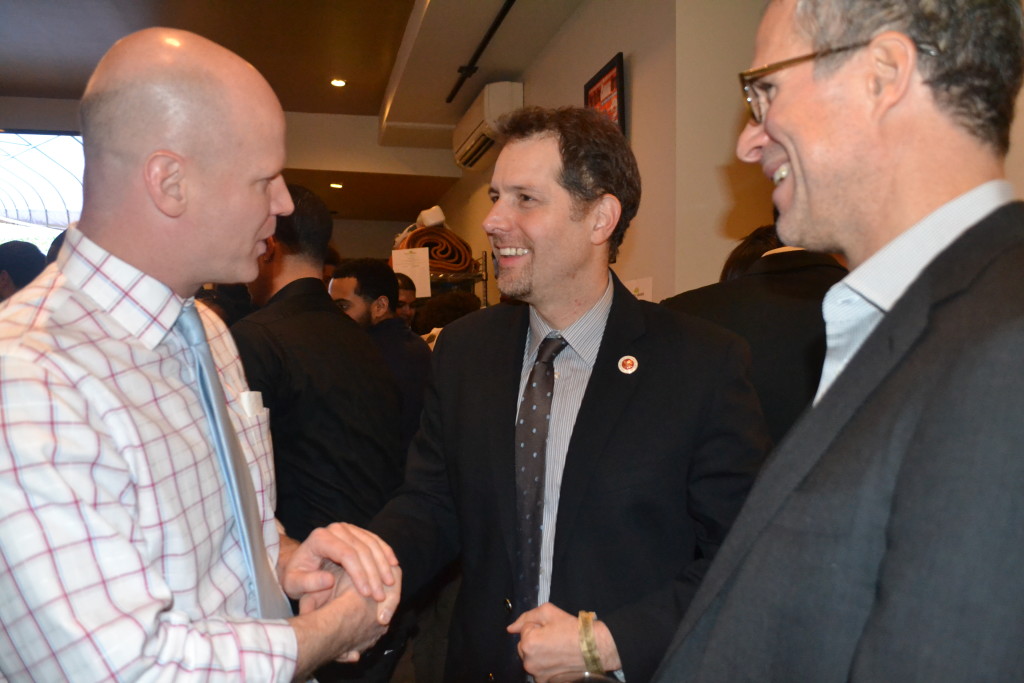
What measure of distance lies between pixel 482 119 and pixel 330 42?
4.25 feet

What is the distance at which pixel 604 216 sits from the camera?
6.27 ft

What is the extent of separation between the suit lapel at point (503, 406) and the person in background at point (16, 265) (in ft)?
8.42

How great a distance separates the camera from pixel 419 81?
5961mm

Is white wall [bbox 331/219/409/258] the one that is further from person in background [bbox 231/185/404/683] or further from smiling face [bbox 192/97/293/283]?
smiling face [bbox 192/97/293/283]

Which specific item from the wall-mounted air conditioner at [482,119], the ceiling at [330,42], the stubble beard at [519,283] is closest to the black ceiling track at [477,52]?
the ceiling at [330,42]

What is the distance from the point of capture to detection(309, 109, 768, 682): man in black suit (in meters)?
1.51

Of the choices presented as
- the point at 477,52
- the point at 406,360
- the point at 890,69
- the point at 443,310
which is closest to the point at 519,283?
the point at 890,69

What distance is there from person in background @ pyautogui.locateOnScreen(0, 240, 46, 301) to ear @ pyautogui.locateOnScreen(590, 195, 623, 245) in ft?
8.87

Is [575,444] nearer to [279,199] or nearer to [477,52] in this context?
[279,199]

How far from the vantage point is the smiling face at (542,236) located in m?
1.81

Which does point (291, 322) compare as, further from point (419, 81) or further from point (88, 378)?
point (419, 81)

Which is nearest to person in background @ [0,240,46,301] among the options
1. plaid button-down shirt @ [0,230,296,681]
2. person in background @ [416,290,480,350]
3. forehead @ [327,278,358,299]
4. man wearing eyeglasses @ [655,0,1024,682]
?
forehead @ [327,278,358,299]

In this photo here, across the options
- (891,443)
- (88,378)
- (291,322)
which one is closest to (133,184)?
(88,378)

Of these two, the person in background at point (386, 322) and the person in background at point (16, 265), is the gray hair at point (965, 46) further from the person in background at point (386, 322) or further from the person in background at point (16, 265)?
the person in background at point (16, 265)
